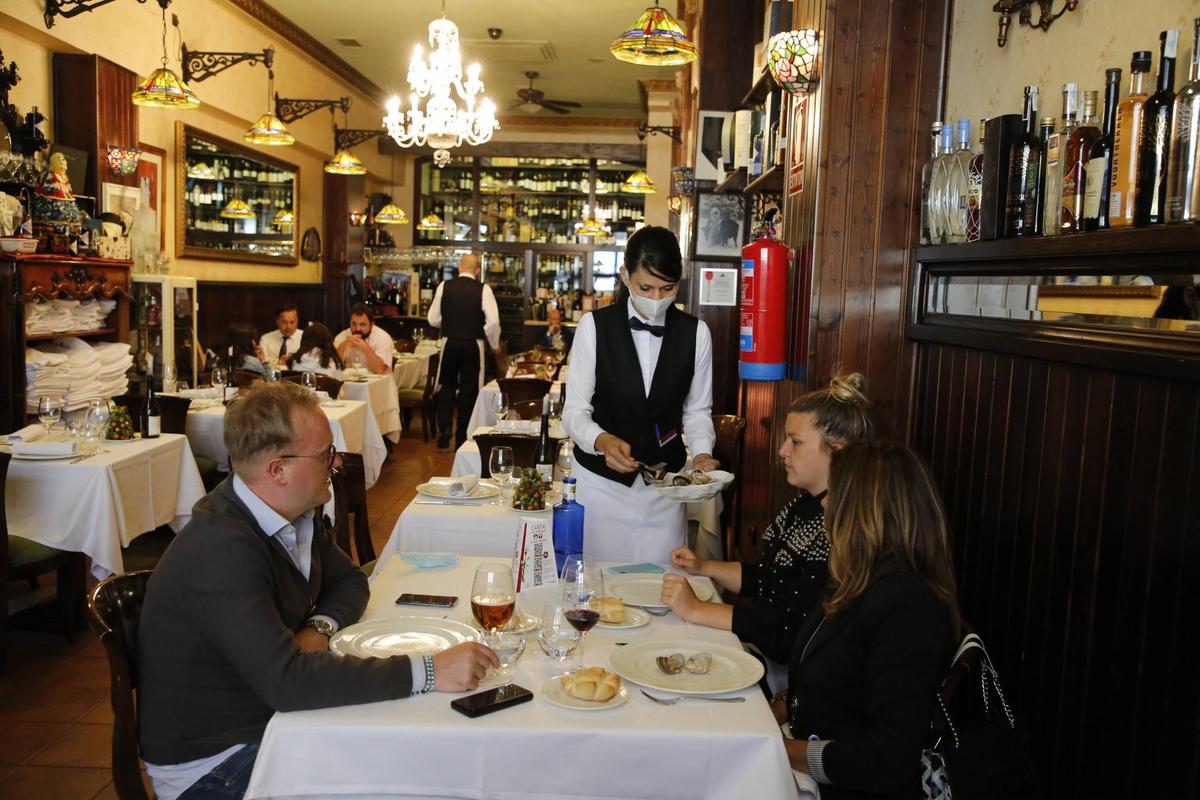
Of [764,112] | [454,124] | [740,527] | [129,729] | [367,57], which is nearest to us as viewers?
[129,729]

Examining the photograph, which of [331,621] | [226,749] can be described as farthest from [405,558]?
[226,749]

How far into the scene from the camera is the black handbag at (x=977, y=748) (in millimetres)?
1833

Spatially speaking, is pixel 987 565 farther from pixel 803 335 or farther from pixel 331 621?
pixel 331 621

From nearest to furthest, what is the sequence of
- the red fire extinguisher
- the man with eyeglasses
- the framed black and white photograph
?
1. the man with eyeglasses
2. the red fire extinguisher
3. the framed black and white photograph

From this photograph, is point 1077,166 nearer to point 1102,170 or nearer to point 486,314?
point 1102,170

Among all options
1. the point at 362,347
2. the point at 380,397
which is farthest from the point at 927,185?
the point at 362,347

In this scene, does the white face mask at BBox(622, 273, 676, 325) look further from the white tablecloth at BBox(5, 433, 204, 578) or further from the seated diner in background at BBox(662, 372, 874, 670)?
the white tablecloth at BBox(5, 433, 204, 578)

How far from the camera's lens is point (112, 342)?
729 cm

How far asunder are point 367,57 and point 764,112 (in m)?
9.14

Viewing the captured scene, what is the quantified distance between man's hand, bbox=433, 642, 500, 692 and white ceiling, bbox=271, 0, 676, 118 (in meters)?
9.19

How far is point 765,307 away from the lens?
152 inches

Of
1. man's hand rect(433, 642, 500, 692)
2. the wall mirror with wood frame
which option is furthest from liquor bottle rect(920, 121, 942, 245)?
the wall mirror with wood frame

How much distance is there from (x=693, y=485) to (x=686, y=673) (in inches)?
41.3

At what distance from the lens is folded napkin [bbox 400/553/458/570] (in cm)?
266
